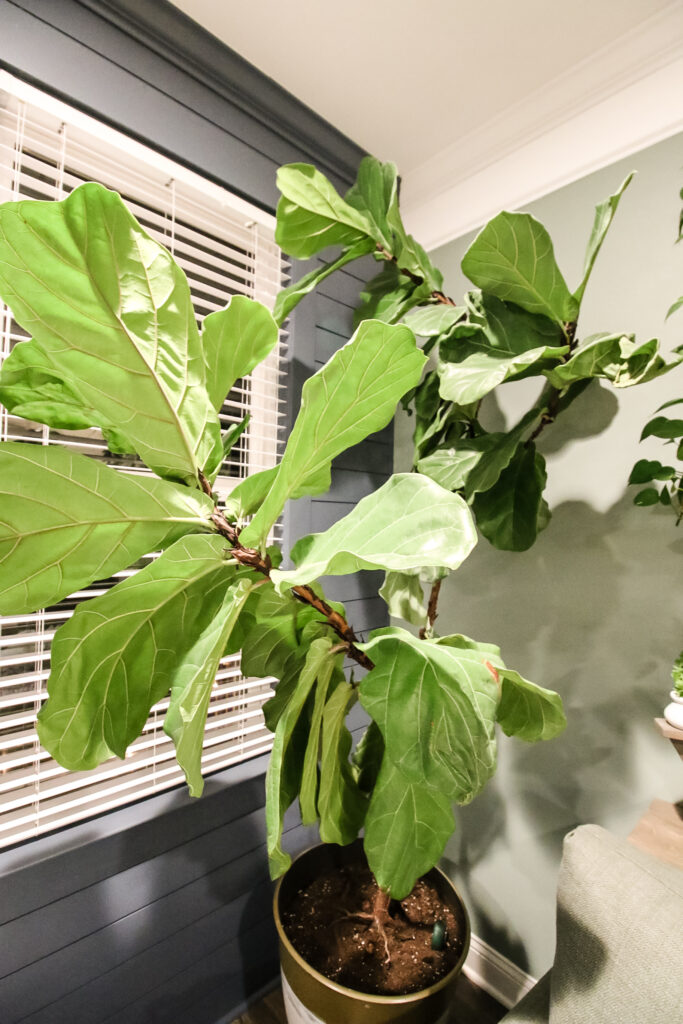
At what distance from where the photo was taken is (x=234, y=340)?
2.22 ft

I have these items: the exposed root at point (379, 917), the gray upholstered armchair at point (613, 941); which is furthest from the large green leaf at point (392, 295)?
the exposed root at point (379, 917)

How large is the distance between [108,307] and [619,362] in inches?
30.8

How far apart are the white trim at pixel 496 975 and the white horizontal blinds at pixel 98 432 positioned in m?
0.85

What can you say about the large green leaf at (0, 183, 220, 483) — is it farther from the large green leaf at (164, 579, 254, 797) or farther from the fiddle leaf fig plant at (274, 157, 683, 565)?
the fiddle leaf fig plant at (274, 157, 683, 565)

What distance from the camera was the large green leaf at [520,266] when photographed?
0.88m

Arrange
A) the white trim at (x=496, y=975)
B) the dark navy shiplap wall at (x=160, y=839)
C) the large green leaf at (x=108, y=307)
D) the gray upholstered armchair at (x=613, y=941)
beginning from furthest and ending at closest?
the white trim at (x=496, y=975)
the dark navy shiplap wall at (x=160, y=839)
the gray upholstered armchair at (x=613, y=941)
the large green leaf at (x=108, y=307)

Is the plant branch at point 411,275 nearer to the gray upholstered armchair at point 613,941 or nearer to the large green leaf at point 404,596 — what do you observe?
the large green leaf at point 404,596

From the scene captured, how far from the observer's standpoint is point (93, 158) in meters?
1.15

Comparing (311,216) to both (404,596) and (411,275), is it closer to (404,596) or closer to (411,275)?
(411,275)

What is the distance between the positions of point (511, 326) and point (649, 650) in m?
0.80

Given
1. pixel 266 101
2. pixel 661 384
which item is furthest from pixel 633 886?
pixel 266 101

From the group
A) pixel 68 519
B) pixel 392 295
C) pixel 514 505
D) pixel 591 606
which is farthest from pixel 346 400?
pixel 591 606

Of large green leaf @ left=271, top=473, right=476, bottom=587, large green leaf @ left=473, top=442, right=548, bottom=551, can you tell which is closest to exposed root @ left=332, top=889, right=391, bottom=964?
large green leaf @ left=473, top=442, right=548, bottom=551

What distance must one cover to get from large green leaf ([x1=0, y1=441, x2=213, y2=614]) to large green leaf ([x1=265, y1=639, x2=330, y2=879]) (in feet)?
0.99
